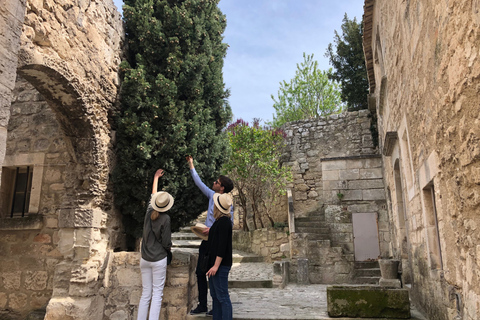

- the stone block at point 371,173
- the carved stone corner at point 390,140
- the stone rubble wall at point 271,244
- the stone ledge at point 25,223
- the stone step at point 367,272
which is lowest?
the stone step at point 367,272

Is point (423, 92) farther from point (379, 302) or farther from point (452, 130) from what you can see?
point (379, 302)

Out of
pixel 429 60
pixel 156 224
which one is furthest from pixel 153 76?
pixel 429 60

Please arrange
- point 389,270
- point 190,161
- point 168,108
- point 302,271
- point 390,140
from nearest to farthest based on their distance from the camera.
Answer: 1. point 190,161
2. point 168,108
3. point 389,270
4. point 390,140
5. point 302,271

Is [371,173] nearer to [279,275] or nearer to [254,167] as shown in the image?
[254,167]

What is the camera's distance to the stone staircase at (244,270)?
7.48 m

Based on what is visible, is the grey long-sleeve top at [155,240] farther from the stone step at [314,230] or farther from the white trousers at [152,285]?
the stone step at [314,230]

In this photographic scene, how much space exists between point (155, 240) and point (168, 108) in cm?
210

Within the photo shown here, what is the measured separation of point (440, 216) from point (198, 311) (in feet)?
10.1

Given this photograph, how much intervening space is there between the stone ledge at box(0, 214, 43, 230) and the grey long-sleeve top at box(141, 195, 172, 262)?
6.83 feet

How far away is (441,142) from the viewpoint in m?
3.13

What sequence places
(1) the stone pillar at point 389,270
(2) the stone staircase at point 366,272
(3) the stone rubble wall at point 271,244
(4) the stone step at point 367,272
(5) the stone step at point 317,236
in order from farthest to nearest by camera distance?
(3) the stone rubble wall at point 271,244
(5) the stone step at point 317,236
(4) the stone step at point 367,272
(2) the stone staircase at point 366,272
(1) the stone pillar at point 389,270

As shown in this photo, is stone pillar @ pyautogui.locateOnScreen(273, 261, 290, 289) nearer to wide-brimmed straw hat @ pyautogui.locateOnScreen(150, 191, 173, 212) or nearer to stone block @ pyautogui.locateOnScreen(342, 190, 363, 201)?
stone block @ pyautogui.locateOnScreen(342, 190, 363, 201)

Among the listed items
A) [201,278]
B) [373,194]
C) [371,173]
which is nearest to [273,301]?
[201,278]

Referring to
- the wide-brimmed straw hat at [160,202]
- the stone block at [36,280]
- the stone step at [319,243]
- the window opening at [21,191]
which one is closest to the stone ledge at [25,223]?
the window opening at [21,191]
